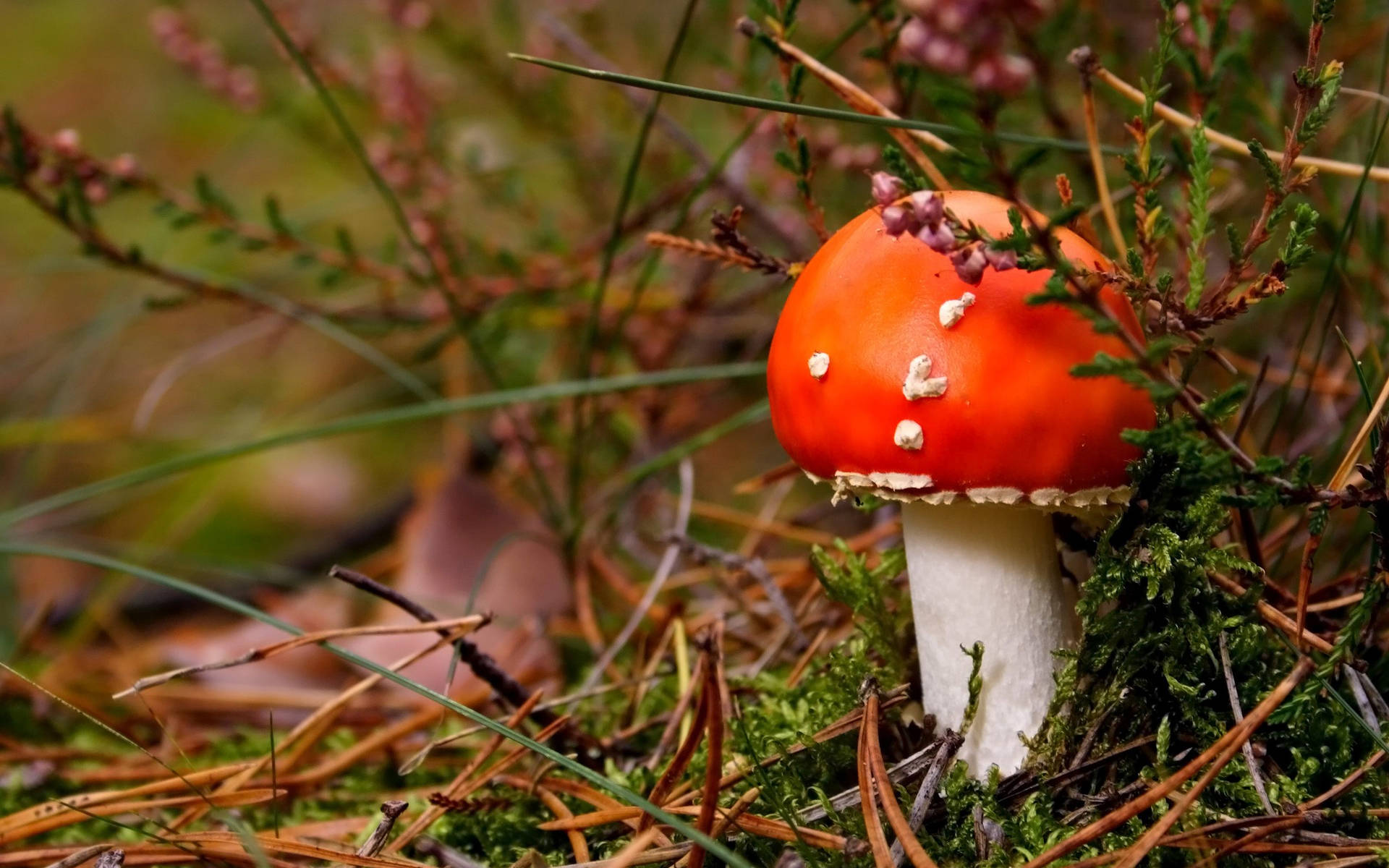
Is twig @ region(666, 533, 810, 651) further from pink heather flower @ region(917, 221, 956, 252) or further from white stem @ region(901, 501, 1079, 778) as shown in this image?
pink heather flower @ region(917, 221, 956, 252)

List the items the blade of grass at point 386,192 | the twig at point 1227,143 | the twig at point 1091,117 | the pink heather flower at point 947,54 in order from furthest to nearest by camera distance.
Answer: the blade of grass at point 386,192, the twig at point 1227,143, the twig at point 1091,117, the pink heather flower at point 947,54

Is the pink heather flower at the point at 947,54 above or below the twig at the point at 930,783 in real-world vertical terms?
above

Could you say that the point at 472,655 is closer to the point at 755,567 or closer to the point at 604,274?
the point at 755,567

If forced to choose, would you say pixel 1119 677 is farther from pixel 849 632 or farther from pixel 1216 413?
pixel 849 632

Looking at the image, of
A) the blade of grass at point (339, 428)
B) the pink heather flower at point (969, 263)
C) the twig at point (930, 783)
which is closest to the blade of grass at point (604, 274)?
the blade of grass at point (339, 428)

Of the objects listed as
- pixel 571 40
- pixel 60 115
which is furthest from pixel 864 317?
pixel 60 115

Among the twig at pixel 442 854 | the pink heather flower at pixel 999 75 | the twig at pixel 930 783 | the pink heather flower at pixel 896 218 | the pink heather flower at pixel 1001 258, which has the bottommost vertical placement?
the twig at pixel 442 854

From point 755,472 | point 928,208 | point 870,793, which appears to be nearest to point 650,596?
point 870,793

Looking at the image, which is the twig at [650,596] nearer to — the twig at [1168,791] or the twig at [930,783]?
the twig at [930,783]
